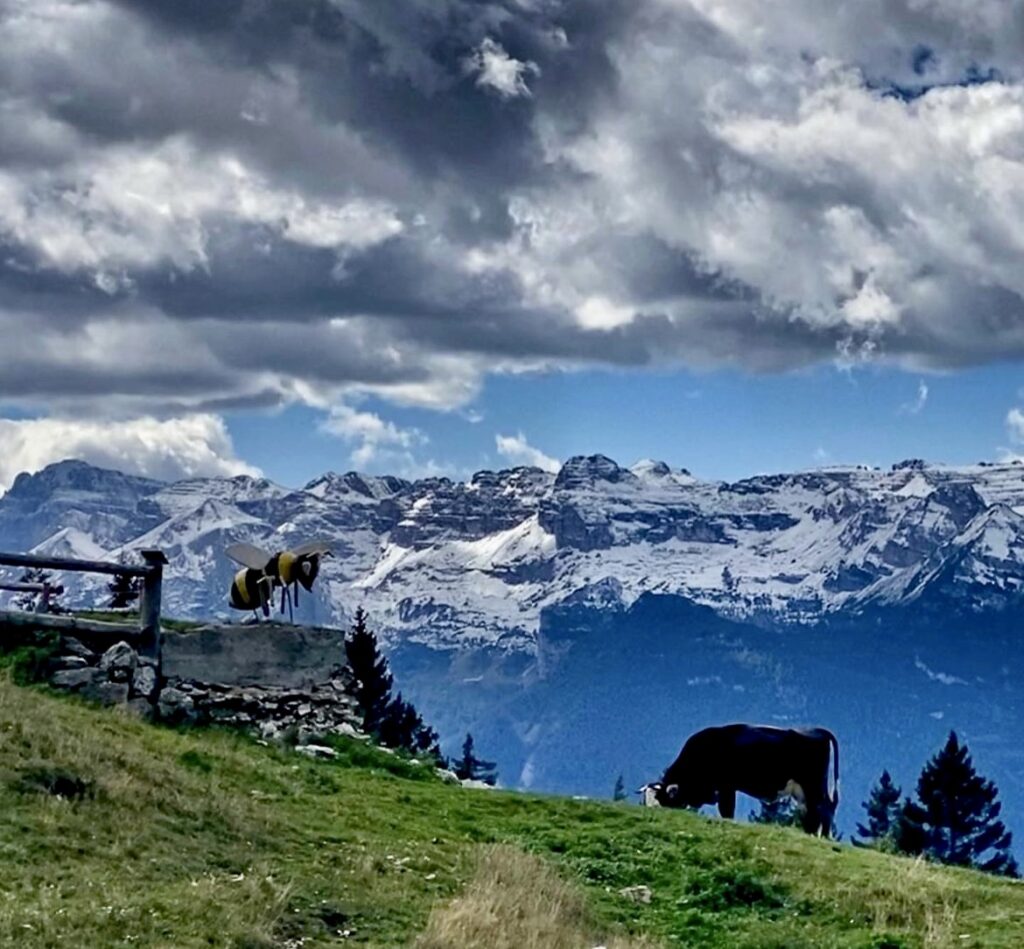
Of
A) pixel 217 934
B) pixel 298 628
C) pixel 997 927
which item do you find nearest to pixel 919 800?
pixel 298 628

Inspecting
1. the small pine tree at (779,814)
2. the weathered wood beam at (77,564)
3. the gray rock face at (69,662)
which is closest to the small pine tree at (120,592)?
the weathered wood beam at (77,564)

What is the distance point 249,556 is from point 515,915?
1565 centimetres

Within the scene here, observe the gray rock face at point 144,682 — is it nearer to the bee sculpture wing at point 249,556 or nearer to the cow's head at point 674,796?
the bee sculpture wing at point 249,556

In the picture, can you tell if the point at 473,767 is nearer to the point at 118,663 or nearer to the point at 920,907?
the point at 118,663

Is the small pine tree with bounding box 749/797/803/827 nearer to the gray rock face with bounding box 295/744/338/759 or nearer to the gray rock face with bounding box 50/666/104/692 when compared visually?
the gray rock face with bounding box 295/744/338/759

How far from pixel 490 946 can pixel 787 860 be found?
7740 mm

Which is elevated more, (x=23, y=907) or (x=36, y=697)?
(x=36, y=697)

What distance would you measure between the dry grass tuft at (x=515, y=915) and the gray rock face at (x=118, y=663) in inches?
354

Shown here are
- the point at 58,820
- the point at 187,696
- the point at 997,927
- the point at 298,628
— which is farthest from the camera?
the point at 298,628

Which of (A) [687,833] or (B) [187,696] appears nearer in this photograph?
(A) [687,833]

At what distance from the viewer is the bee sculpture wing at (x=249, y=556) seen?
3245cm

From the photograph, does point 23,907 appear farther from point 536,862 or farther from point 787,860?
point 787,860

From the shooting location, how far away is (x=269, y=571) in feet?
→ 106

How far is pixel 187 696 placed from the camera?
93.1 feet
